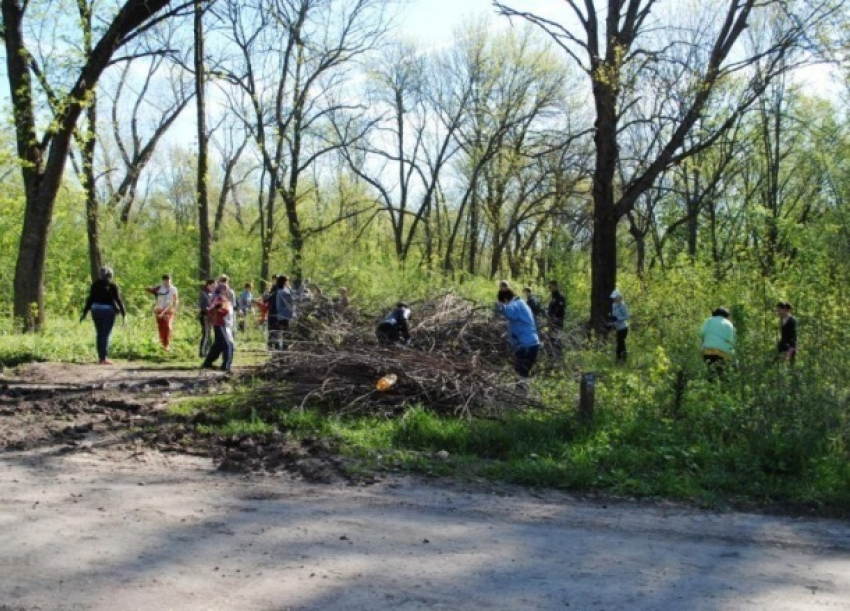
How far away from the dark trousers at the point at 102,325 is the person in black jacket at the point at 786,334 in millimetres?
11854

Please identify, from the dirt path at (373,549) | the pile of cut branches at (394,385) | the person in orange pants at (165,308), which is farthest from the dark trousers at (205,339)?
the dirt path at (373,549)

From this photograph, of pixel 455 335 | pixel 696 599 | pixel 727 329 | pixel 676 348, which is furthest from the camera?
pixel 676 348

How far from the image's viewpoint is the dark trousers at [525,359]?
11.9 m

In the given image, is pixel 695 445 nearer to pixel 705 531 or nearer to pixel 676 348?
pixel 705 531

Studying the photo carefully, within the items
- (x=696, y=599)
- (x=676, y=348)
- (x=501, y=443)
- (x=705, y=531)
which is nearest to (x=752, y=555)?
(x=705, y=531)

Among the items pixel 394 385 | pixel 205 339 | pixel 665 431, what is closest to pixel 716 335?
pixel 665 431

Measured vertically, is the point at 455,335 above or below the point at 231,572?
above

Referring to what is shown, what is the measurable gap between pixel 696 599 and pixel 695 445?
3.86m

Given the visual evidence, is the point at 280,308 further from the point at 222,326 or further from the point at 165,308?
the point at 165,308

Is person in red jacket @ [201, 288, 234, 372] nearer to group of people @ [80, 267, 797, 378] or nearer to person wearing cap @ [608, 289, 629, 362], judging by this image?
group of people @ [80, 267, 797, 378]

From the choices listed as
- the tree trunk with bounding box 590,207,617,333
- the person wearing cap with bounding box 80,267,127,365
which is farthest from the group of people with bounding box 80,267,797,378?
the tree trunk with bounding box 590,207,617,333

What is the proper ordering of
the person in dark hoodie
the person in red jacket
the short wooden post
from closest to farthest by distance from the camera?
1. the short wooden post
2. the person in red jacket
3. the person in dark hoodie

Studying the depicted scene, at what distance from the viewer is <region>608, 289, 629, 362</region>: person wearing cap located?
58.9ft

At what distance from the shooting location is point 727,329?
39.5 ft
